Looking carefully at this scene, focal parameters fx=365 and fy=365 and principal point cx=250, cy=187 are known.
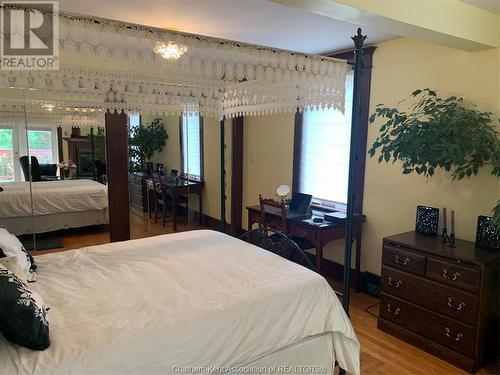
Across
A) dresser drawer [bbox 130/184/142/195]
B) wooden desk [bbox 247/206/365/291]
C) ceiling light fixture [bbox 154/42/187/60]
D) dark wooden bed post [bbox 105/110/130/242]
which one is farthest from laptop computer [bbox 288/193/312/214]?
ceiling light fixture [bbox 154/42/187/60]

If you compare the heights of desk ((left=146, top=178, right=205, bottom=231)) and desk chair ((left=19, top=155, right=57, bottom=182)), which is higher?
desk chair ((left=19, top=155, right=57, bottom=182))

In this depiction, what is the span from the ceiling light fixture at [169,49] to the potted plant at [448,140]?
5.57 ft

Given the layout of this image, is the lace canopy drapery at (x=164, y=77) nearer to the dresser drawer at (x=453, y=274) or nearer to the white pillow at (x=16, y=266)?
the white pillow at (x=16, y=266)

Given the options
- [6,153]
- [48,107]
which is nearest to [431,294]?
[48,107]

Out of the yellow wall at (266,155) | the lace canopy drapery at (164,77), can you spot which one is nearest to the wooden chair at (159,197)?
the lace canopy drapery at (164,77)

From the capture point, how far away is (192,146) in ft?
13.9

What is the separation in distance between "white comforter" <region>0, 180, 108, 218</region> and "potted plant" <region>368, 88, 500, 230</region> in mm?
2902

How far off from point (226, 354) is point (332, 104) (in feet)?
5.04

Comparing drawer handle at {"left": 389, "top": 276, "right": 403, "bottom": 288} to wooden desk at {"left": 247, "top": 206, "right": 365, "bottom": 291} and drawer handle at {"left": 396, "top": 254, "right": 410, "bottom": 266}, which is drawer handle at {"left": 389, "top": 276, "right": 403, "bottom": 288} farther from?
wooden desk at {"left": 247, "top": 206, "right": 365, "bottom": 291}

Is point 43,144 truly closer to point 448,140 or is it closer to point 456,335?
point 448,140

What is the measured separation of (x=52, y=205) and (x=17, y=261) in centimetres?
199

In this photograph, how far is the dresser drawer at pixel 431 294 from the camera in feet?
7.79

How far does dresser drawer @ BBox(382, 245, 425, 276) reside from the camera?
Answer: 262 centimetres

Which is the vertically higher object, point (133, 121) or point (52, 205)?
point (133, 121)
